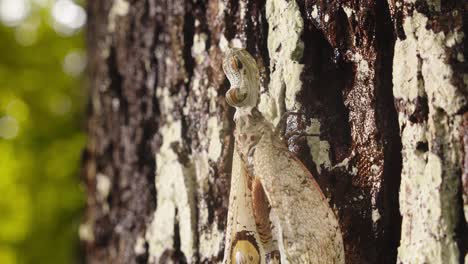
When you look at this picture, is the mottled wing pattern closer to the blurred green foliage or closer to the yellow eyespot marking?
the yellow eyespot marking

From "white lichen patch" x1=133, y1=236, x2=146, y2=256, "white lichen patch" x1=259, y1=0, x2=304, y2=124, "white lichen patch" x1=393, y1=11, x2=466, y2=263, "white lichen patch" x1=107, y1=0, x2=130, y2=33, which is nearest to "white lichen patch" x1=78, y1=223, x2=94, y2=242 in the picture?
"white lichen patch" x1=133, y1=236, x2=146, y2=256

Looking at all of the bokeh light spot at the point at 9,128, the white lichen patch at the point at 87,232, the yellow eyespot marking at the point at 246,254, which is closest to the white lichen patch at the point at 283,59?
the yellow eyespot marking at the point at 246,254

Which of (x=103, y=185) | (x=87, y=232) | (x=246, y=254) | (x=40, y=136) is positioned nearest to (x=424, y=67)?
(x=246, y=254)

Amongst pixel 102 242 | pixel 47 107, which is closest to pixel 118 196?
pixel 102 242

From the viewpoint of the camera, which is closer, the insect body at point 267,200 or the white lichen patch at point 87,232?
the insect body at point 267,200

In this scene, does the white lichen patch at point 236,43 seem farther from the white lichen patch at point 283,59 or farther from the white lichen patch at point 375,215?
the white lichen patch at point 375,215

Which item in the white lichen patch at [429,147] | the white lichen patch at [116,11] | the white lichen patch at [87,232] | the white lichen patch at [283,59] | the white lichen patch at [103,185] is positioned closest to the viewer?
the white lichen patch at [429,147]
